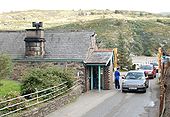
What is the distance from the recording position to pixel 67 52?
2895 centimetres

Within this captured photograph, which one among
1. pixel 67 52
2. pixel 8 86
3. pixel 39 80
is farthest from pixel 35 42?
pixel 39 80

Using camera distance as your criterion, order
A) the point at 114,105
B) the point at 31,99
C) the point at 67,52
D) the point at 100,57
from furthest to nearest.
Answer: the point at 100,57 → the point at 67,52 → the point at 114,105 → the point at 31,99

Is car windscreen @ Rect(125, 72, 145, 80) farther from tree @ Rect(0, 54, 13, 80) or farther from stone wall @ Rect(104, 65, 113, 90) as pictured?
tree @ Rect(0, 54, 13, 80)

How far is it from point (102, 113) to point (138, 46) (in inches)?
2494

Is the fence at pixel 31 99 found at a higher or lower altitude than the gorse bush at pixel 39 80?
Result: lower

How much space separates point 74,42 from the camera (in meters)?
29.8

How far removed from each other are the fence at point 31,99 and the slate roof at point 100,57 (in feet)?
13.6

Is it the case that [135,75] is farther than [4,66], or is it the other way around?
[135,75]

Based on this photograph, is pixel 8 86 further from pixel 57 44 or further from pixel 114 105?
pixel 114 105

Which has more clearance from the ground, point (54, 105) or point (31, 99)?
point (31, 99)

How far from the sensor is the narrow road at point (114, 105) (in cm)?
1967

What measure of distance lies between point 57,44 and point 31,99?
11.7m

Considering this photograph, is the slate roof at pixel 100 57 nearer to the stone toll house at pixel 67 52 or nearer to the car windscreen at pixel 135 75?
the stone toll house at pixel 67 52

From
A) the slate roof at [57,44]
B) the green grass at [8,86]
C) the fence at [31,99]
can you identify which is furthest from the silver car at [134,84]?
the green grass at [8,86]
